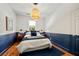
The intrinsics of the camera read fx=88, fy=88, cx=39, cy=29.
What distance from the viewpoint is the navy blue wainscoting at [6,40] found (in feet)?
4.09

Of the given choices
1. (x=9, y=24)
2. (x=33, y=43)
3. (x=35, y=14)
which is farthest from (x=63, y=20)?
(x=9, y=24)

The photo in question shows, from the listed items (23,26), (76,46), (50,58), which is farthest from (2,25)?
(76,46)

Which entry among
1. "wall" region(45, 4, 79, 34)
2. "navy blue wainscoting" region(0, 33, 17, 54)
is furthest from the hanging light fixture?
"navy blue wainscoting" region(0, 33, 17, 54)

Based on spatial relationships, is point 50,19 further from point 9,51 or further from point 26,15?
point 9,51

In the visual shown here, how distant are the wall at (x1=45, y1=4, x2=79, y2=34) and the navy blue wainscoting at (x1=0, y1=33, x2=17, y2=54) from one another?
552 millimetres

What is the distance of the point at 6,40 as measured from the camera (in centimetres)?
130

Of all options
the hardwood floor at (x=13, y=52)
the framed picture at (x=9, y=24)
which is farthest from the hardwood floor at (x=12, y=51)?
the framed picture at (x=9, y=24)

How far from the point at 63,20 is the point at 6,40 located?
0.94 m

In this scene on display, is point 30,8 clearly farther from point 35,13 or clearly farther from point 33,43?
point 33,43

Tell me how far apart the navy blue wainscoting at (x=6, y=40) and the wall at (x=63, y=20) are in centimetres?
55

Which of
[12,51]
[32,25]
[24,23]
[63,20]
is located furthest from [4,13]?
[63,20]

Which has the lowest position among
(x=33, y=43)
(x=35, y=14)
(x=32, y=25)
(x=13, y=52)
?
(x=13, y=52)

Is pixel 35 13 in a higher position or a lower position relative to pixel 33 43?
higher

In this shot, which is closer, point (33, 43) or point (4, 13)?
point (4, 13)
